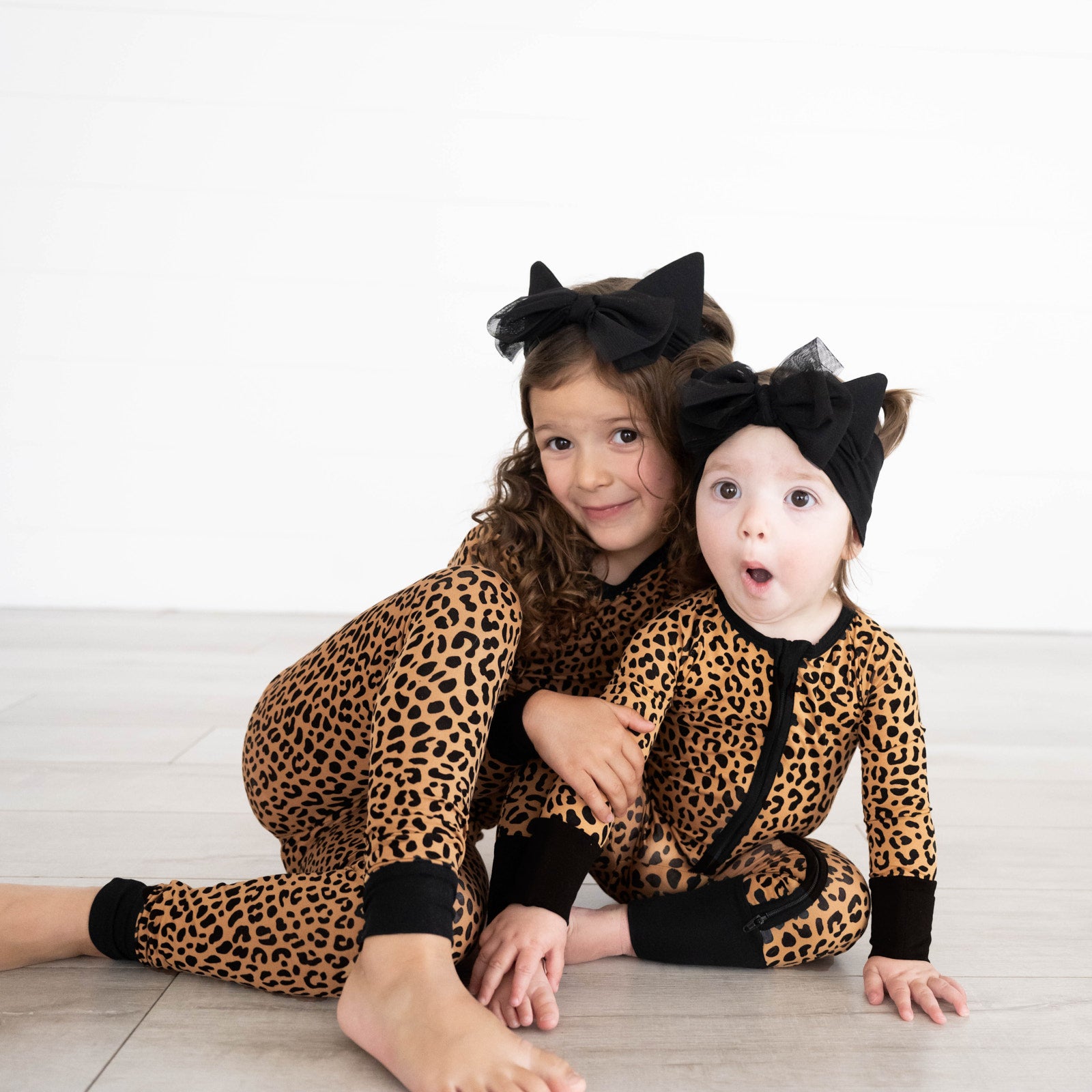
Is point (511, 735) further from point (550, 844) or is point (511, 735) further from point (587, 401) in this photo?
point (587, 401)

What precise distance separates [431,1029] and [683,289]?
2.65 feet

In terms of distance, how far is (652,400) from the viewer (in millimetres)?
1250

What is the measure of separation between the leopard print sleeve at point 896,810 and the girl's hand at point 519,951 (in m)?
0.31

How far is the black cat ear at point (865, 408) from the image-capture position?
3.69 ft

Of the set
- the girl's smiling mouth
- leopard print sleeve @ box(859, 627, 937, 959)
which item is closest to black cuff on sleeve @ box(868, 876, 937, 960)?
leopard print sleeve @ box(859, 627, 937, 959)

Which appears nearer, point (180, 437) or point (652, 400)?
point (652, 400)

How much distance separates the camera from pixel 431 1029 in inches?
34.0

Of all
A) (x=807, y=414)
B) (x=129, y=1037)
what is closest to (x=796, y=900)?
(x=807, y=414)

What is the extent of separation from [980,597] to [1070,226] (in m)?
1.10

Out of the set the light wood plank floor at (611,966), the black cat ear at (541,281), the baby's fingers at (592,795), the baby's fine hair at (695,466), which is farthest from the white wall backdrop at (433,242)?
the baby's fingers at (592,795)

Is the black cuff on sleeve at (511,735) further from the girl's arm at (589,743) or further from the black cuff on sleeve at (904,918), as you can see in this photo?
the black cuff on sleeve at (904,918)

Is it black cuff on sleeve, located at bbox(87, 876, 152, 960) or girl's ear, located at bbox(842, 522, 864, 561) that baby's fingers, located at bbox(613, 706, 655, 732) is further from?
black cuff on sleeve, located at bbox(87, 876, 152, 960)

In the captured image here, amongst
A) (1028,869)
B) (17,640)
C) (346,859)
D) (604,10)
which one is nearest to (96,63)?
(604,10)

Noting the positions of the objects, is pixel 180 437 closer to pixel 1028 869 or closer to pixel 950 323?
pixel 950 323
